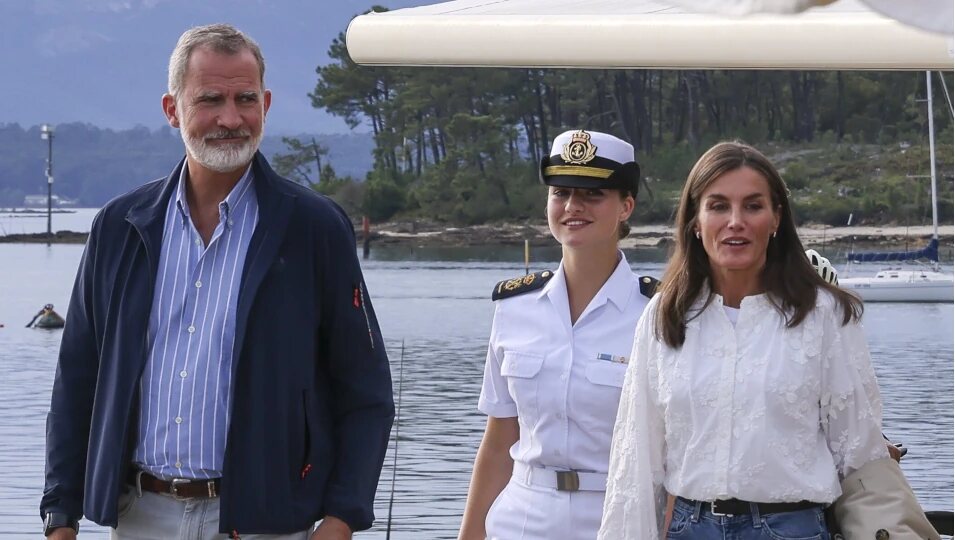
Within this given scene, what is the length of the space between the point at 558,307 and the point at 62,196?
201058 millimetres

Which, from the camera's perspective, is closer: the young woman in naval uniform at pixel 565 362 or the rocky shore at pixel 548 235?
the young woman in naval uniform at pixel 565 362

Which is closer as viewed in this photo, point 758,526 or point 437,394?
point 758,526

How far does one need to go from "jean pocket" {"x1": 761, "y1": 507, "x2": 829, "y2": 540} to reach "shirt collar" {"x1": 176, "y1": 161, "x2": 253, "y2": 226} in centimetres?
105

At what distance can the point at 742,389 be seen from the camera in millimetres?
2508

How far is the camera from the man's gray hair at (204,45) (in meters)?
2.81

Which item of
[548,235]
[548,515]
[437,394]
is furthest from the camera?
[548,235]

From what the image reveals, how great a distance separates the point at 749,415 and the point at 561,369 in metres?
0.55

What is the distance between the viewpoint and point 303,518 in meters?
2.75

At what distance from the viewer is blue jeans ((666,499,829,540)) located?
2.49m

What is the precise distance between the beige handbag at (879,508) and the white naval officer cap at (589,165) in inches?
32.0

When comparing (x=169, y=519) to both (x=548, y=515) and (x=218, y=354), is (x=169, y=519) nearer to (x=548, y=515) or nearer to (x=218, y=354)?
(x=218, y=354)

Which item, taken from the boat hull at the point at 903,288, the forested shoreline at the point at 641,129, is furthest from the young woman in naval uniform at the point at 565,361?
the forested shoreline at the point at 641,129

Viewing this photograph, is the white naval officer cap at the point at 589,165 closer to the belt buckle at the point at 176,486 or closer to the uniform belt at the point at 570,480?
the uniform belt at the point at 570,480

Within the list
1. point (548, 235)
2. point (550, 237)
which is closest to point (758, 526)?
point (550, 237)
